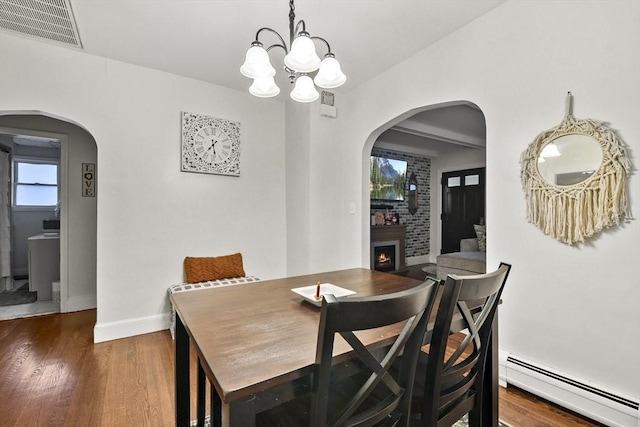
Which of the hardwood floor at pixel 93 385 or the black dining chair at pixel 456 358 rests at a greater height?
the black dining chair at pixel 456 358

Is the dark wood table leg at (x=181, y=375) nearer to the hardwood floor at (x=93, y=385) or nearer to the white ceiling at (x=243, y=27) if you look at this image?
the hardwood floor at (x=93, y=385)

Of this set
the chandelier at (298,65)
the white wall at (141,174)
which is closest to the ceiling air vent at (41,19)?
the white wall at (141,174)

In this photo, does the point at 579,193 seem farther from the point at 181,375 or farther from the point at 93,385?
the point at 93,385

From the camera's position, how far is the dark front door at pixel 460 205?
6035mm

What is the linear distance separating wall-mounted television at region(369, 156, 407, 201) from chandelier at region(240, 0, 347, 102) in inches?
163

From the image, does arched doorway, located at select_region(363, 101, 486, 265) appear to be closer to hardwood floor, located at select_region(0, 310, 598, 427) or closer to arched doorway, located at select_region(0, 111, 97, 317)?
hardwood floor, located at select_region(0, 310, 598, 427)

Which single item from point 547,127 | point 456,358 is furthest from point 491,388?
point 547,127

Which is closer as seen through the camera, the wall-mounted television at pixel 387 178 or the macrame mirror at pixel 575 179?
the macrame mirror at pixel 575 179

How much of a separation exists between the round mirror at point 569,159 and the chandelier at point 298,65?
133 centimetres

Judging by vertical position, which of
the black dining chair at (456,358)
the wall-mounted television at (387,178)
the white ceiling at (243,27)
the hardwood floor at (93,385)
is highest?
the white ceiling at (243,27)

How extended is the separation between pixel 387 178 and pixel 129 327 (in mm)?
4802

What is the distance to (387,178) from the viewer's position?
237 inches

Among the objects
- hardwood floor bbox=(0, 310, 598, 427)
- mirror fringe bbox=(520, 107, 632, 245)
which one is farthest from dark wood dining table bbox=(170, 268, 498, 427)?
mirror fringe bbox=(520, 107, 632, 245)

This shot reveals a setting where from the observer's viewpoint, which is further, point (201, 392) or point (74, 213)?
point (74, 213)
